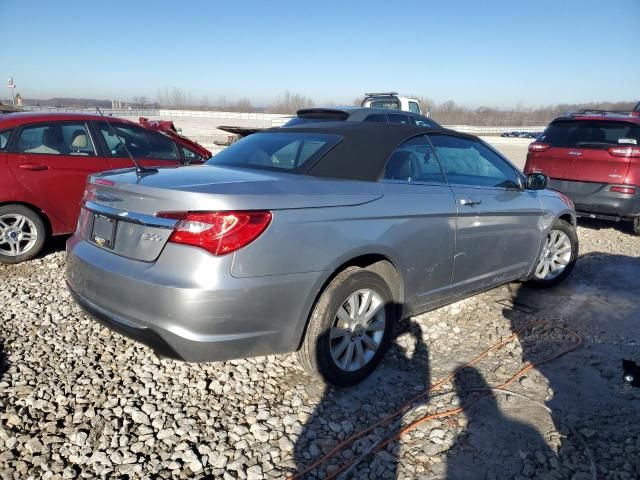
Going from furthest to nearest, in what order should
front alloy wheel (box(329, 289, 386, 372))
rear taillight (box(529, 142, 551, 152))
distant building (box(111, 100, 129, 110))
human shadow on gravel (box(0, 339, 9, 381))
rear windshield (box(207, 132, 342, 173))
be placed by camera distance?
distant building (box(111, 100, 129, 110)) < rear taillight (box(529, 142, 551, 152)) < rear windshield (box(207, 132, 342, 173)) < human shadow on gravel (box(0, 339, 9, 381)) < front alloy wheel (box(329, 289, 386, 372))

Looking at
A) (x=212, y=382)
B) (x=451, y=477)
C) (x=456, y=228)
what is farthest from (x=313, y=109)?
(x=451, y=477)

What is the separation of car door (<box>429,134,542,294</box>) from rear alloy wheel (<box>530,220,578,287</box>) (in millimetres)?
470

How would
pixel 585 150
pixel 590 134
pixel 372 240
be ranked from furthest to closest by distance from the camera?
pixel 590 134, pixel 585 150, pixel 372 240

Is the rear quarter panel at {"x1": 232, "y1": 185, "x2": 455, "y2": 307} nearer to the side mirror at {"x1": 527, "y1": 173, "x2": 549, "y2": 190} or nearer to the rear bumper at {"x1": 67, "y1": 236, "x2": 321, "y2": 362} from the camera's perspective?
the rear bumper at {"x1": 67, "y1": 236, "x2": 321, "y2": 362}

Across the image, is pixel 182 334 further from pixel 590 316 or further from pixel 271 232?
pixel 590 316

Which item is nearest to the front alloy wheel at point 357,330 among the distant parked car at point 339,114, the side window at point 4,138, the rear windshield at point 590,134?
the side window at point 4,138

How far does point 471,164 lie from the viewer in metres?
3.96

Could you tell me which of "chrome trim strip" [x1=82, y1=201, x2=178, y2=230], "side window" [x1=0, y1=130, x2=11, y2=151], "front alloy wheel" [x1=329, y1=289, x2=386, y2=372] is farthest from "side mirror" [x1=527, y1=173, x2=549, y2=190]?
"side window" [x1=0, y1=130, x2=11, y2=151]

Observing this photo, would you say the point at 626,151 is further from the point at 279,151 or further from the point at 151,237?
the point at 151,237

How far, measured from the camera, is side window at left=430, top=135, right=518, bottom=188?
12.1 feet

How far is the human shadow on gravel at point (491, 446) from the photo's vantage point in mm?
2359

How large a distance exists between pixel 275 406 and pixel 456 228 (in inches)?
69.0

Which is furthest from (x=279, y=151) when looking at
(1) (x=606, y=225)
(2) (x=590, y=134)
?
(1) (x=606, y=225)

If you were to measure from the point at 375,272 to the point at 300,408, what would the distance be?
37.0 inches
